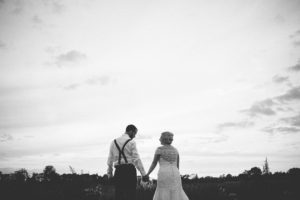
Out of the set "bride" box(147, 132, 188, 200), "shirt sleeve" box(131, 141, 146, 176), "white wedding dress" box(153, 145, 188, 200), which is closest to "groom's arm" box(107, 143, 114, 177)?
"shirt sleeve" box(131, 141, 146, 176)

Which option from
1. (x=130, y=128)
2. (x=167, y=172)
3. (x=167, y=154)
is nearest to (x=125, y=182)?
(x=167, y=172)

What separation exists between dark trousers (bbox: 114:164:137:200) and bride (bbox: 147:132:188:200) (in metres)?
0.54

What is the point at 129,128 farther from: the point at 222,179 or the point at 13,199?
the point at 222,179

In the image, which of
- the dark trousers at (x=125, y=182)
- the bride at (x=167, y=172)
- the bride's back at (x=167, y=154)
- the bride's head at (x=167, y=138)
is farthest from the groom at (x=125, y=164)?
the bride's head at (x=167, y=138)

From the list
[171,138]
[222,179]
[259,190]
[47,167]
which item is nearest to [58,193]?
[171,138]

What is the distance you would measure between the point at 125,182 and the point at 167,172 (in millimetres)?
1267

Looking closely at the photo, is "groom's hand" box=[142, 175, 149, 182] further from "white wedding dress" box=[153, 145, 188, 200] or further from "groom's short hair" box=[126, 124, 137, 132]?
"groom's short hair" box=[126, 124, 137, 132]

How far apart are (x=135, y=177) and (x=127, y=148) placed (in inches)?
35.0

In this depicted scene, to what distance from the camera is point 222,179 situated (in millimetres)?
33531

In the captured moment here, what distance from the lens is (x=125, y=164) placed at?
29.4 ft

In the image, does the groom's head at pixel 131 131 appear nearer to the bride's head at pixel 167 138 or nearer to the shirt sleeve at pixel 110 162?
the shirt sleeve at pixel 110 162

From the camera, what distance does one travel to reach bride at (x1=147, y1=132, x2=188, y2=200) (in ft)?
29.2

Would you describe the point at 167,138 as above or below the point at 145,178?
above

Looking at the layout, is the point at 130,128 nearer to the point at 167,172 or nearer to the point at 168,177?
the point at 167,172
